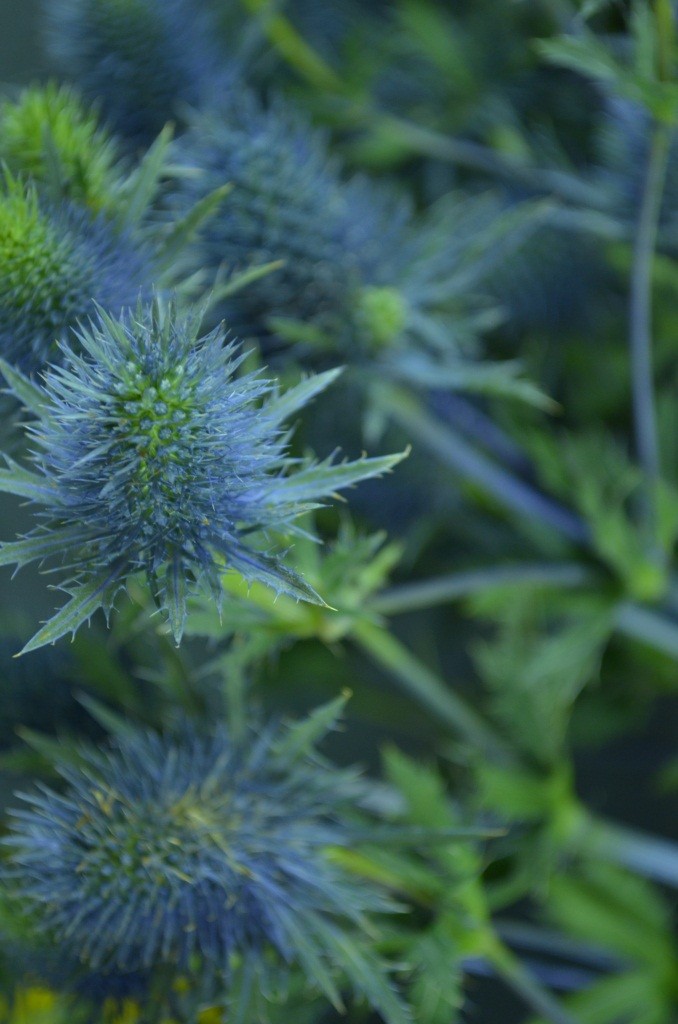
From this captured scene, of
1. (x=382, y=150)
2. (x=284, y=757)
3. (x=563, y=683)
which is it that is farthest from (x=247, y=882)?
(x=382, y=150)

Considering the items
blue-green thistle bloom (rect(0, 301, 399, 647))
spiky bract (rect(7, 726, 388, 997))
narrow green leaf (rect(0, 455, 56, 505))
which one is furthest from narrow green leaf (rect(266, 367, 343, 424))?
spiky bract (rect(7, 726, 388, 997))

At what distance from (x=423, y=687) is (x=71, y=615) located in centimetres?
39

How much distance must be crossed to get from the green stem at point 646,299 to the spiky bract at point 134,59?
32cm

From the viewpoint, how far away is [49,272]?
456 mm

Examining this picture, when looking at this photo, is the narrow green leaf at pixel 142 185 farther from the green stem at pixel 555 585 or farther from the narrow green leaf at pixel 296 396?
the green stem at pixel 555 585

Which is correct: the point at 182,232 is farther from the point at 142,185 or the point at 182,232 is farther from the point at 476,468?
the point at 476,468

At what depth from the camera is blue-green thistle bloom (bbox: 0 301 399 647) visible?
0.38 meters

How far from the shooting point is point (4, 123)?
0.52 m

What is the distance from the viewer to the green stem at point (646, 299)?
0.68 m

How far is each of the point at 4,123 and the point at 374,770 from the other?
764 mm

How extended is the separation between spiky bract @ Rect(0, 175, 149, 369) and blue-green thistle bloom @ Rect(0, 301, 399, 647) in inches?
1.6

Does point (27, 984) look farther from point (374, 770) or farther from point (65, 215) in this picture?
point (374, 770)

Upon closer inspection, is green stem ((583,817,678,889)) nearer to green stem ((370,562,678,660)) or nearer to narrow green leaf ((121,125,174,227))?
green stem ((370,562,678,660))

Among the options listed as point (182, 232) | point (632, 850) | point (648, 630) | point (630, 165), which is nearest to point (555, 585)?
point (648, 630)
